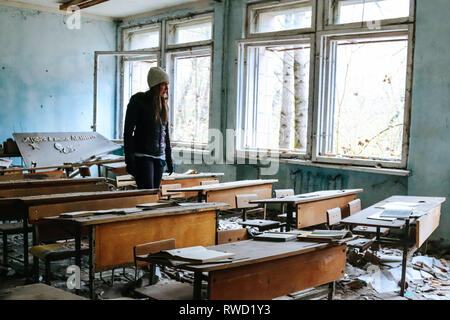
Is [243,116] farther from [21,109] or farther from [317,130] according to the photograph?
[21,109]

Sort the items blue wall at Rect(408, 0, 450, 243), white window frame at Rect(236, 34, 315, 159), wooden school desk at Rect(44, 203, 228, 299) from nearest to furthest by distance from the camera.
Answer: wooden school desk at Rect(44, 203, 228, 299), blue wall at Rect(408, 0, 450, 243), white window frame at Rect(236, 34, 315, 159)

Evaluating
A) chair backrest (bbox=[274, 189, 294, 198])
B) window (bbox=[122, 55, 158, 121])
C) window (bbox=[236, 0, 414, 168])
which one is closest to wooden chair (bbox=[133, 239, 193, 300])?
chair backrest (bbox=[274, 189, 294, 198])

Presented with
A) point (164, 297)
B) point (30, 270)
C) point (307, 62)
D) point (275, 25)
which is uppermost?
point (275, 25)

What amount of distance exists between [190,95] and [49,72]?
2.53 metres

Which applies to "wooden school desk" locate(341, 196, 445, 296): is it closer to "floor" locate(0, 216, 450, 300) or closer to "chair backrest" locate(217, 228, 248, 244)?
"floor" locate(0, 216, 450, 300)

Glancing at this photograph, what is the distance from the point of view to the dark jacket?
4.41 m

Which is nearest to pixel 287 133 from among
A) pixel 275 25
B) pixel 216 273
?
pixel 275 25

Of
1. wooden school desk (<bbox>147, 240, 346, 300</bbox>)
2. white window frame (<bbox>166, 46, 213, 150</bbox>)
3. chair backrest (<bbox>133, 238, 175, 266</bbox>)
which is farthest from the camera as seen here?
white window frame (<bbox>166, 46, 213, 150</bbox>)

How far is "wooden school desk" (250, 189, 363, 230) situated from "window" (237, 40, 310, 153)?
75.8 inches

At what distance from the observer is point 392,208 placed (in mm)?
4098

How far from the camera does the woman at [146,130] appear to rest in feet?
14.5

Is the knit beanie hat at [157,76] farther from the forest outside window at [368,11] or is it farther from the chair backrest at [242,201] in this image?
the forest outside window at [368,11]

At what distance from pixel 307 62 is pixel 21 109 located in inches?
189

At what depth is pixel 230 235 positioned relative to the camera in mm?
3297
